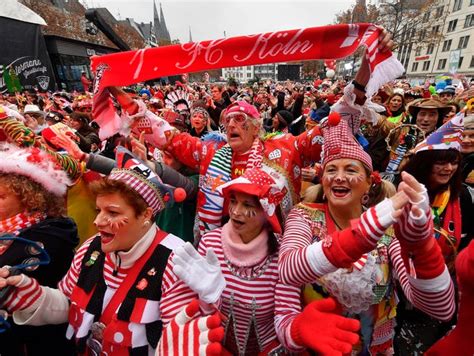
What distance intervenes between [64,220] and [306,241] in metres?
1.56

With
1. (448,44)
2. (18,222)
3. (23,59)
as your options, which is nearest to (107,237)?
(18,222)

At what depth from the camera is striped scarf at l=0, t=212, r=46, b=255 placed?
169cm

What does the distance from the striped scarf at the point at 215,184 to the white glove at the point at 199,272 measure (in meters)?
1.21

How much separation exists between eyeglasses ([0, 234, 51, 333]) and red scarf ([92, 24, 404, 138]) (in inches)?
54.8

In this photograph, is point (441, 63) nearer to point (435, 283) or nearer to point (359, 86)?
point (359, 86)

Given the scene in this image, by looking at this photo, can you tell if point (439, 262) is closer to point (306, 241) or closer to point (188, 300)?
point (306, 241)

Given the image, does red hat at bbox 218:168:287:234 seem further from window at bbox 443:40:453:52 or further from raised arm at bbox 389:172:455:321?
window at bbox 443:40:453:52

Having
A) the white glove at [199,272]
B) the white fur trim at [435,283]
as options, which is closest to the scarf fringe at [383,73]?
the white fur trim at [435,283]

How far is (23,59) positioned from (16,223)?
1626cm

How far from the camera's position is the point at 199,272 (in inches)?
54.4

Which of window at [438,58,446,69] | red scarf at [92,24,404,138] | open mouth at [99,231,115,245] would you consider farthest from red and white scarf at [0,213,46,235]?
window at [438,58,446,69]

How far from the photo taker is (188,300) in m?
1.47

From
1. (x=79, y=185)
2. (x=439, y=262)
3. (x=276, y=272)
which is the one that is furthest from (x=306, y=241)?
(x=79, y=185)

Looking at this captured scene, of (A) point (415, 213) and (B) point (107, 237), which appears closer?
(A) point (415, 213)
